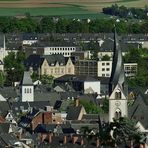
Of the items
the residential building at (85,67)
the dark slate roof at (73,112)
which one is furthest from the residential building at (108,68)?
the dark slate roof at (73,112)

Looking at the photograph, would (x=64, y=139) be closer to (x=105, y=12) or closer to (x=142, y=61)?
(x=142, y=61)

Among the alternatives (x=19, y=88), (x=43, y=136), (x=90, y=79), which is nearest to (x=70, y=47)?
(x=90, y=79)

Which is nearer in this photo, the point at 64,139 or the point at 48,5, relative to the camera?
the point at 64,139

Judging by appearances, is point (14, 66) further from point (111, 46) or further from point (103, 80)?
point (111, 46)

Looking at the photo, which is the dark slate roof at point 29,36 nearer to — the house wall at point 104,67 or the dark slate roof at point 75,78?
the house wall at point 104,67

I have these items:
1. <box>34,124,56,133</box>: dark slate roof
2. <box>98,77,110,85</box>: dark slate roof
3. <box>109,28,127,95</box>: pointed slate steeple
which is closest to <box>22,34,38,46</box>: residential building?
<box>98,77,110,85</box>: dark slate roof

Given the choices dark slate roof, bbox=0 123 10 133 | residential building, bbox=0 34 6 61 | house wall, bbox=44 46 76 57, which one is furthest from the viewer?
house wall, bbox=44 46 76 57

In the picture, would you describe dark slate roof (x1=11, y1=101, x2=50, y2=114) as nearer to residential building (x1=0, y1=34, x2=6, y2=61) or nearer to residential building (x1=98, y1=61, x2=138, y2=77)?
residential building (x1=98, y1=61, x2=138, y2=77)
